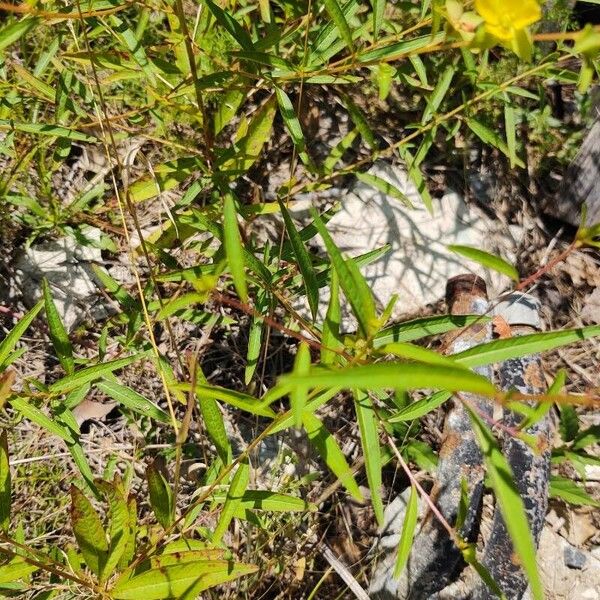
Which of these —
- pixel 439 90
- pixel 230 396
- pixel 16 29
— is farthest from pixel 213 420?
pixel 439 90

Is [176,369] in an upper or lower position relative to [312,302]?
lower

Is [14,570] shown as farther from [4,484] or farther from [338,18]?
[338,18]

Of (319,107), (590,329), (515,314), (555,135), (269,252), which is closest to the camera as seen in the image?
(590,329)

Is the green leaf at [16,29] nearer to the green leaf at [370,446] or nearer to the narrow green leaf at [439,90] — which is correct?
the green leaf at [370,446]

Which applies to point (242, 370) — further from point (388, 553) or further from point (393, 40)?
point (393, 40)

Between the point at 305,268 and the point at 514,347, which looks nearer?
the point at 514,347

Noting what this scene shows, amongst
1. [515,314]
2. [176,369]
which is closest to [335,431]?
[176,369]
